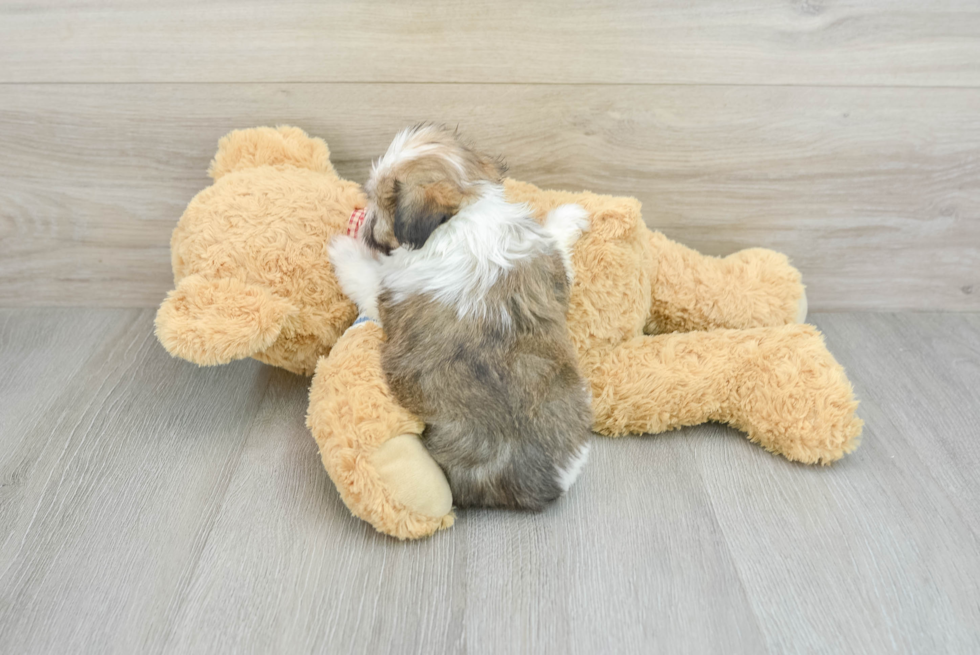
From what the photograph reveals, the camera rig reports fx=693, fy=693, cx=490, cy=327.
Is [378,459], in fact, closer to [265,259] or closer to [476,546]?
[476,546]

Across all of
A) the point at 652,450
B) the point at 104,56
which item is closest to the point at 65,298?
the point at 104,56

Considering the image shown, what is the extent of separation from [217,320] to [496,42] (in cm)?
79

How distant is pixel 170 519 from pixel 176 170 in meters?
0.81

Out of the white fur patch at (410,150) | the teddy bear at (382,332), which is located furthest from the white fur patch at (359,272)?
the white fur patch at (410,150)

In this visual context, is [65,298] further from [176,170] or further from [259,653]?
[259,653]

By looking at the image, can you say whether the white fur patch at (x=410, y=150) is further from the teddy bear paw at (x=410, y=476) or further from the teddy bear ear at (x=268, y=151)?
the teddy bear paw at (x=410, y=476)

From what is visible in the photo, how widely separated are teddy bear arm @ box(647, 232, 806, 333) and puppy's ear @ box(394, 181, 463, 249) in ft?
1.73

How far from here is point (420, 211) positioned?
3.57 feet

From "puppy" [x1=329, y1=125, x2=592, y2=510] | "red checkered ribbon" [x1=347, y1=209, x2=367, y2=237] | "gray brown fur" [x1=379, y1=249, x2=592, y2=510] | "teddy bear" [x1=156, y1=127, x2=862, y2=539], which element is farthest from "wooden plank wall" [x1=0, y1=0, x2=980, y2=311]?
"gray brown fur" [x1=379, y1=249, x2=592, y2=510]

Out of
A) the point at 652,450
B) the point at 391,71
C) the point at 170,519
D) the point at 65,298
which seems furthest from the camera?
the point at 65,298

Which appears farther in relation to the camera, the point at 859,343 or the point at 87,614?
the point at 859,343

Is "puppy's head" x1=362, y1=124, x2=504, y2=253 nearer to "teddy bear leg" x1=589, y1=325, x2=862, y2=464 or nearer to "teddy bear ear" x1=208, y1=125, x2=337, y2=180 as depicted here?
"teddy bear ear" x1=208, y1=125, x2=337, y2=180

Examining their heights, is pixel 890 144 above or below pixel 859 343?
above

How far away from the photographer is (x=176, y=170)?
5.16 feet
